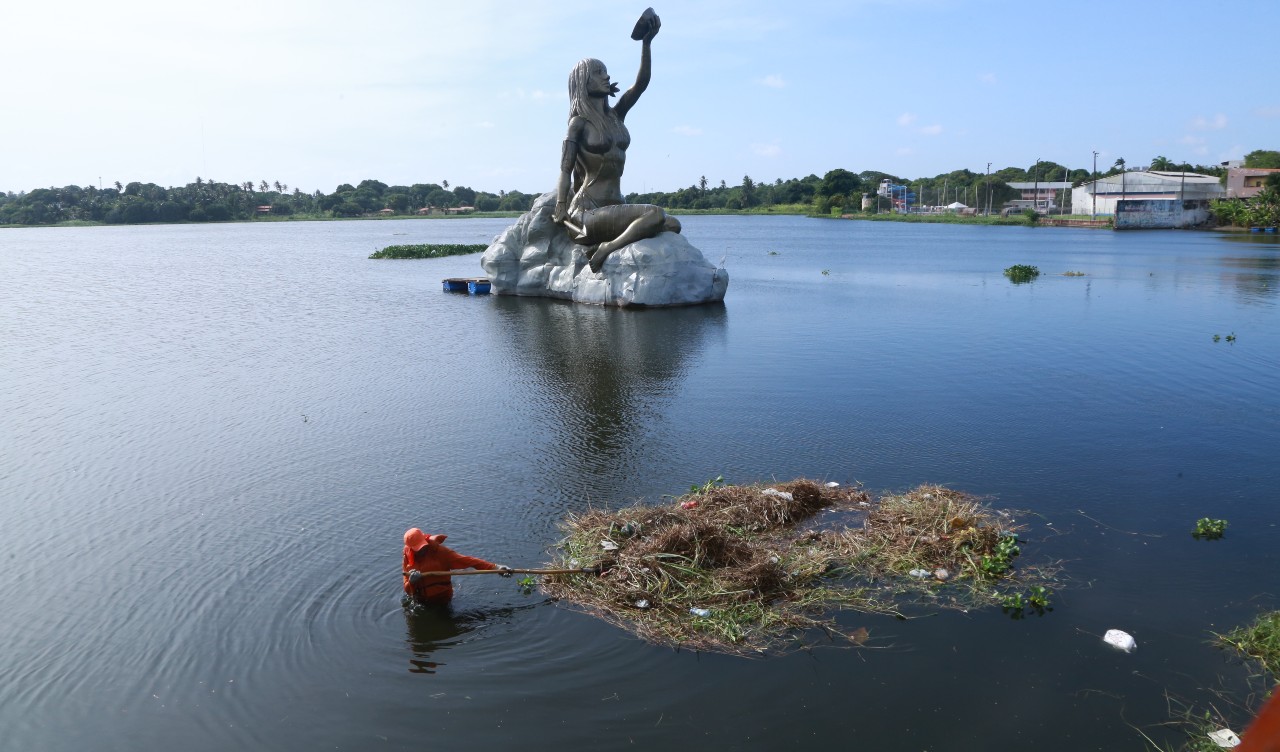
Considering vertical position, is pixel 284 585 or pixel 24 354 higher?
pixel 24 354

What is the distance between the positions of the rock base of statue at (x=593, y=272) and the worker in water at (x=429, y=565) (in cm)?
1941

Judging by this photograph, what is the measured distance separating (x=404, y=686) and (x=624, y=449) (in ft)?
21.9

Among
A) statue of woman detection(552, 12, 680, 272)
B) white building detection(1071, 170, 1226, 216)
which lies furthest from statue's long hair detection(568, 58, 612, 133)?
white building detection(1071, 170, 1226, 216)

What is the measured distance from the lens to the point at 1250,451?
44.4 feet

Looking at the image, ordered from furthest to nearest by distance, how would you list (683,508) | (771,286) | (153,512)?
(771,286), (153,512), (683,508)

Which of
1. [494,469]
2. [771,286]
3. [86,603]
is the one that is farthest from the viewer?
[771,286]

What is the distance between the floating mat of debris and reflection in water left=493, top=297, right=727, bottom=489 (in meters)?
2.57

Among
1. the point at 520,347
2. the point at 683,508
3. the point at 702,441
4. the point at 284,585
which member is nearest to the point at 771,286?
the point at 520,347

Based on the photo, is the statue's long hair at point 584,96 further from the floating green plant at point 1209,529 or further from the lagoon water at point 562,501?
the floating green plant at point 1209,529

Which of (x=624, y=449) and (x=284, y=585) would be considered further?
(x=624, y=449)

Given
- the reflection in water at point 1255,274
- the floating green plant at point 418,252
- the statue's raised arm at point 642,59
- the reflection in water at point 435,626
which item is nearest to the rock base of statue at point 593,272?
the statue's raised arm at point 642,59

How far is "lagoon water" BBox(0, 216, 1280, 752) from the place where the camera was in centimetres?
756

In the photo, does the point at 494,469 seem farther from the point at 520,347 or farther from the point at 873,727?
the point at 520,347

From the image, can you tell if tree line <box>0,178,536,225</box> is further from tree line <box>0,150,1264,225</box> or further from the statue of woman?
the statue of woman
